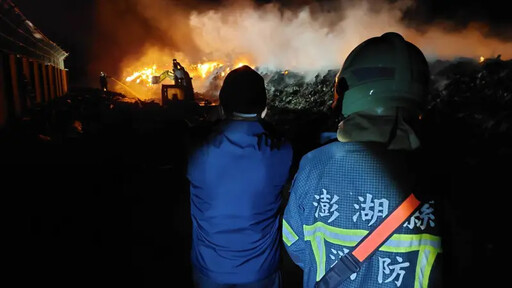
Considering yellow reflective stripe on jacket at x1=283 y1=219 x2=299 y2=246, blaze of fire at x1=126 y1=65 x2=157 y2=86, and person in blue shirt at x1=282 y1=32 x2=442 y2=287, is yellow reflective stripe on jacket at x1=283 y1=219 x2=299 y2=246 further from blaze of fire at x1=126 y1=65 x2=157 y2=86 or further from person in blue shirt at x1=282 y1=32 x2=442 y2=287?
blaze of fire at x1=126 y1=65 x2=157 y2=86

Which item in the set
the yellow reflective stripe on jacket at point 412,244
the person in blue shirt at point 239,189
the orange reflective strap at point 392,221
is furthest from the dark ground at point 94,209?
the orange reflective strap at point 392,221

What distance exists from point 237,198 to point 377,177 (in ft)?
2.88

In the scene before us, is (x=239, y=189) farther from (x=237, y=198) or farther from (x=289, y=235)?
(x=289, y=235)

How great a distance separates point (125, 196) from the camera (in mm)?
5480

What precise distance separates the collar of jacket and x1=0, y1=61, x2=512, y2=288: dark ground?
12 centimetres

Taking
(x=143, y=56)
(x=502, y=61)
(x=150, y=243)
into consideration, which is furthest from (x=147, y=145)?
(x=143, y=56)

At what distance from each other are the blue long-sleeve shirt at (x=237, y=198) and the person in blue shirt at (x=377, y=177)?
0.41m

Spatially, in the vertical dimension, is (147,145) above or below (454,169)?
below

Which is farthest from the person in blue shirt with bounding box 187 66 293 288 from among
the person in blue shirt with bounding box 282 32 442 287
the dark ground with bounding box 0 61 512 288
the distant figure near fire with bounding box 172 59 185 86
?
the distant figure near fire with bounding box 172 59 185 86

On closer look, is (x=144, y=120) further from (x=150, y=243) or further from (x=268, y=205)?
(x=268, y=205)

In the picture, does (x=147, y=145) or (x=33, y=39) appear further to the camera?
(x=33, y=39)

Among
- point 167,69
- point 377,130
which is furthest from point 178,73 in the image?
point 377,130

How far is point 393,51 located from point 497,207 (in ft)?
14.1

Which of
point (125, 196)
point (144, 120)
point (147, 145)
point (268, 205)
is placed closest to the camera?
point (268, 205)
